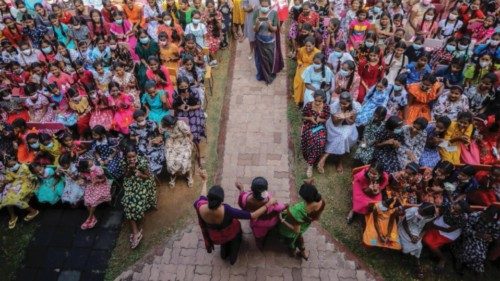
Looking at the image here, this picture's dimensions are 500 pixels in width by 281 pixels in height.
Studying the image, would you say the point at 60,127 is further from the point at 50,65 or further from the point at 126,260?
the point at 126,260

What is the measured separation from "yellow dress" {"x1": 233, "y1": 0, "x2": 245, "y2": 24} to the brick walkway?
145 inches

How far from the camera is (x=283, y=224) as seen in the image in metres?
5.22

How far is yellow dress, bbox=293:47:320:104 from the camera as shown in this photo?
7.84 m

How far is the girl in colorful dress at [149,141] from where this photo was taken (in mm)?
6484

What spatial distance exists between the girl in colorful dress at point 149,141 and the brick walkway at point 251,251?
1217 millimetres

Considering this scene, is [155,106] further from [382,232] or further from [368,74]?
[382,232]

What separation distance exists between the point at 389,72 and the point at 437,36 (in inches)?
84.2

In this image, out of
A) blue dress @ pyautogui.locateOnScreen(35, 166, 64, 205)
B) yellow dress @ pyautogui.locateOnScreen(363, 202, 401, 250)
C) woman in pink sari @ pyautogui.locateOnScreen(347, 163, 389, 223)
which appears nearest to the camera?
yellow dress @ pyautogui.locateOnScreen(363, 202, 401, 250)

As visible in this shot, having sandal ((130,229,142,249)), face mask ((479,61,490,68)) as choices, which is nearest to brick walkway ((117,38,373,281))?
sandal ((130,229,142,249))

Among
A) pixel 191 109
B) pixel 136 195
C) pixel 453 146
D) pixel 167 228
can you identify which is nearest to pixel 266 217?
pixel 167 228

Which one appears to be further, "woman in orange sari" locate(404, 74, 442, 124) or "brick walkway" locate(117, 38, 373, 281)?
"woman in orange sari" locate(404, 74, 442, 124)

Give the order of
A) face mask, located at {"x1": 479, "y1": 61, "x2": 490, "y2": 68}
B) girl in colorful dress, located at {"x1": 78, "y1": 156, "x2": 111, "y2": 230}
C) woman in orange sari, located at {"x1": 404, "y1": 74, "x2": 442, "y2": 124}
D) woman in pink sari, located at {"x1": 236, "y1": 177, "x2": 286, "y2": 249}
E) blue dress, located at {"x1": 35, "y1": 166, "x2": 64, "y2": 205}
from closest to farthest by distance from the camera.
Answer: woman in pink sari, located at {"x1": 236, "y1": 177, "x2": 286, "y2": 249}, girl in colorful dress, located at {"x1": 78, "y1": 156, "x2": 111, "y2": 230}, blue dress, located at {"x1": 35, "y1": 166, "x2": 64, "y2": 205}, woman in orange sari, located at {"x1": 404, "y1": 74, "x2": 442, "y2": 124}, face mask, located at {"x1": 479, "y1": 61, "x2": 490, "y2": 68}

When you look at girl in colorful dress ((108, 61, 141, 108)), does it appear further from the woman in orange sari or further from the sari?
the woman in orange sari

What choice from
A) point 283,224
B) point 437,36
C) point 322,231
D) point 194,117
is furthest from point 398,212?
point 437,36
